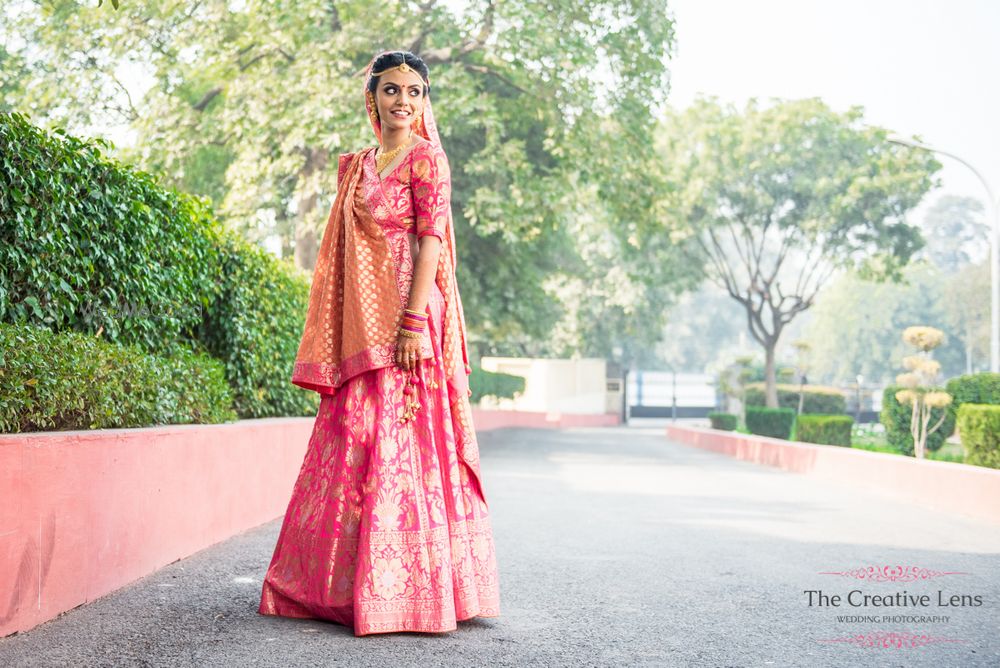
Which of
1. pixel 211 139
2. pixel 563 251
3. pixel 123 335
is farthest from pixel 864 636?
pixel 563 251

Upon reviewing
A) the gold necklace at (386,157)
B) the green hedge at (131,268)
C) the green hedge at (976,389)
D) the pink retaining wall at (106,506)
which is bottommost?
the pink retaining wall at (106,506)

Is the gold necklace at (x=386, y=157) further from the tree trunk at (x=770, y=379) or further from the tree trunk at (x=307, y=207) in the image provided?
the tree trunk at (x=770, y=379)

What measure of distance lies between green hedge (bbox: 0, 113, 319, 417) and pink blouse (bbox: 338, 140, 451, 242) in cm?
156

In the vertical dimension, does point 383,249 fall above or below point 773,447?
above

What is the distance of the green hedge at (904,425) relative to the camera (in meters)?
18.0

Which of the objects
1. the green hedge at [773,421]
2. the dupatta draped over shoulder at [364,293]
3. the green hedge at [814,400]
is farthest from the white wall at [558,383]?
the dupatta draped over shoulder at [364,293]

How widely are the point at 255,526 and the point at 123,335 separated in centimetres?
183

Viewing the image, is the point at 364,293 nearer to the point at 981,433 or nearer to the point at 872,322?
the point at 981,433

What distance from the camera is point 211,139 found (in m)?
17.0

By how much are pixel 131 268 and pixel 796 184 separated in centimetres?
2834


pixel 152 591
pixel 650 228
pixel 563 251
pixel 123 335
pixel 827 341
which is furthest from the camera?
pixel 827 341

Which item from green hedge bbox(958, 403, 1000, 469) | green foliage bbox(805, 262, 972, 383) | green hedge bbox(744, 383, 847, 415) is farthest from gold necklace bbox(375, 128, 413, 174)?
green foliage bbox(805, 262, 972, 383)

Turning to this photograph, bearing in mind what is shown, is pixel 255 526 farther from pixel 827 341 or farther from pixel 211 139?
pixel 827 341

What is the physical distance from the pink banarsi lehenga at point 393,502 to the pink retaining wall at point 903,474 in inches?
→ 244
